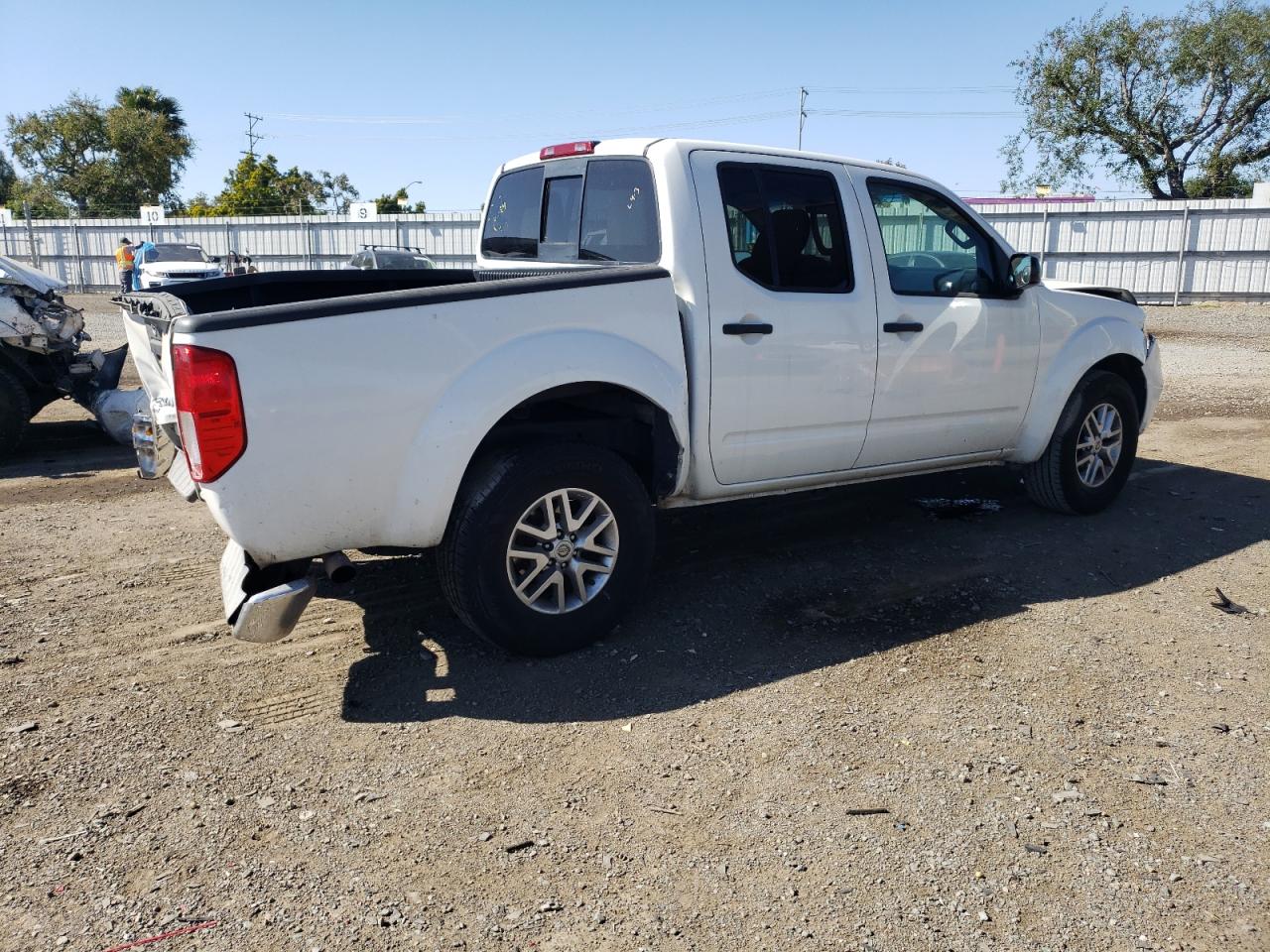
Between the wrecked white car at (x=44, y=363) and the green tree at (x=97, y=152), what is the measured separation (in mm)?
49443

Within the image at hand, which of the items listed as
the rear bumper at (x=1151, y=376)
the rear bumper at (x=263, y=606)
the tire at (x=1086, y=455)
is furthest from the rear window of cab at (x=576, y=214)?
the rear bumper at (x=1151, y=376)

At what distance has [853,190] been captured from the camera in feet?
16.3

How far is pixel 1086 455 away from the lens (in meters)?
6.14

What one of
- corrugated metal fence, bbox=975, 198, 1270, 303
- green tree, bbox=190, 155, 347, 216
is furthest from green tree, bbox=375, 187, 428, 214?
corrugated metal fence, bbox=975, 198, 1270, 303

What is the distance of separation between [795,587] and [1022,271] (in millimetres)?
2179

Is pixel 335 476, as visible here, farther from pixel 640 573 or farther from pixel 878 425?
pixel 878 425

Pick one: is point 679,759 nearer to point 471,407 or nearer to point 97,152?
point 471,407

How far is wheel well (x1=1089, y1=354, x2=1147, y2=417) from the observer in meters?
6.18

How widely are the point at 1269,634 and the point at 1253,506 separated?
2.53 meters

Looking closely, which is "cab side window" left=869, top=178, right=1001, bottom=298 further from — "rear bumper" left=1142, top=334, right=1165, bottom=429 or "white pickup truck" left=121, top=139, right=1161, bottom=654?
"rear bumper" left=1142, top=334, right=1165, bottom=429

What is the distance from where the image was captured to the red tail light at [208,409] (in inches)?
127

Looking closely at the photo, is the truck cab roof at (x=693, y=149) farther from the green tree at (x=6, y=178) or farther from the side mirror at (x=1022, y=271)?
the green tree at (x=6, y=178)

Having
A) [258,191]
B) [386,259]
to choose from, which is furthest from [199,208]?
[386,259]

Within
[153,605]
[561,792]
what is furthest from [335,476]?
[153,605]
